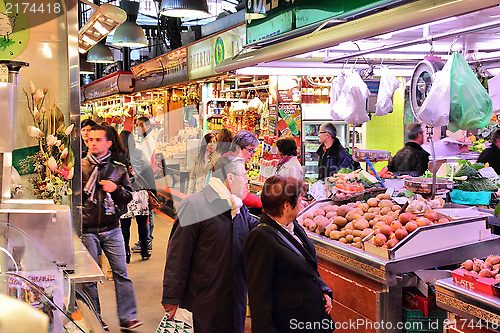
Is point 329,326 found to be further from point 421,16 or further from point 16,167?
point 16,167

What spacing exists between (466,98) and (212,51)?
6.40 m

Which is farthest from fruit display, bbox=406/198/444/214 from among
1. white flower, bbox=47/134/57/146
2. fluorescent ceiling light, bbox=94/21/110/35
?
fluorescent ceiling light, bbox=94/21/110/35

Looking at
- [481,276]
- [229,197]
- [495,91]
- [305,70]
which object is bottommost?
[481,276]

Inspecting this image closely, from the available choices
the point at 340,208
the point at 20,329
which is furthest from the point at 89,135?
the point at 20,329

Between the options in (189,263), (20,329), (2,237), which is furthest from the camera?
(189,263)

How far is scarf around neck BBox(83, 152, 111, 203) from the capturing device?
448 centimetres

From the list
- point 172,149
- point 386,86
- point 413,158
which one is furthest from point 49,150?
point 172,149

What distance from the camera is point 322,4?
3.60 meters

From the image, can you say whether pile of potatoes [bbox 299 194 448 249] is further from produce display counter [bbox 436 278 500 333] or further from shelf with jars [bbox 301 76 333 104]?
shelf with jars [bbox 301 76 333 104]

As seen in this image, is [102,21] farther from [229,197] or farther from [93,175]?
[229,197]

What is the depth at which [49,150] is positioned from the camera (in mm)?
3900

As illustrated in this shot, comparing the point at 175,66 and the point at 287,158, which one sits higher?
the point at 175,66

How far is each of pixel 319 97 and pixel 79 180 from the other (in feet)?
18.4

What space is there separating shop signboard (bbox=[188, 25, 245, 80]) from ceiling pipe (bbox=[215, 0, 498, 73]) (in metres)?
4.07
